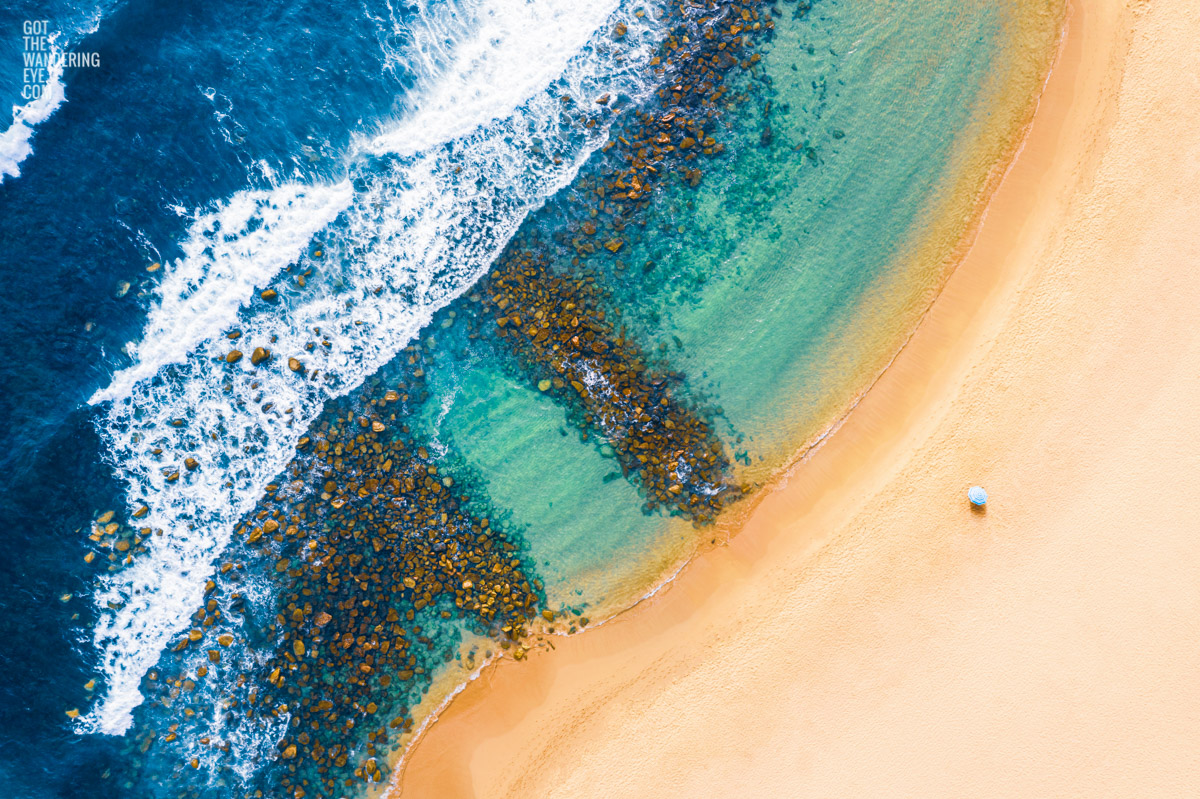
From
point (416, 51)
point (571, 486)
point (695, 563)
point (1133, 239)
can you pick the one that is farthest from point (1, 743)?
point (1133, 239)

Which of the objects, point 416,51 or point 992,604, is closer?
point 992,604

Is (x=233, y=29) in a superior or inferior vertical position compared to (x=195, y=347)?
superior

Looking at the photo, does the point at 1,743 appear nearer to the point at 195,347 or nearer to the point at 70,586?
the point at 70,586

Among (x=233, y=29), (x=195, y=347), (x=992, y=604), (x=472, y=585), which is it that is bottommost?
(x=992, y=604)

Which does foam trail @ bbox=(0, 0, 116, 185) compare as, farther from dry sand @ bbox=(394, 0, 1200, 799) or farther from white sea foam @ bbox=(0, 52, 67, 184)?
dry sand @ bbox=(394, 0, 1200, 799)

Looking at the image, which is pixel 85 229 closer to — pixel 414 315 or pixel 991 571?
pixel 414 315

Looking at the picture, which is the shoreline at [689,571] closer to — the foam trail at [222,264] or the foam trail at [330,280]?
the foam trail at [330,280]

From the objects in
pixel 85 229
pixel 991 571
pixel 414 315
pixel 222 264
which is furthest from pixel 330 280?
pixel 991 571
